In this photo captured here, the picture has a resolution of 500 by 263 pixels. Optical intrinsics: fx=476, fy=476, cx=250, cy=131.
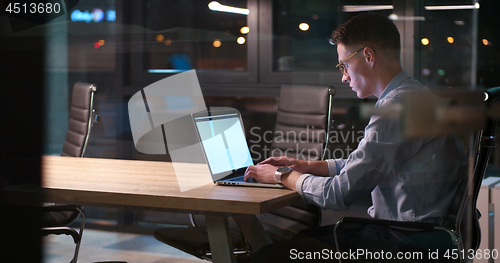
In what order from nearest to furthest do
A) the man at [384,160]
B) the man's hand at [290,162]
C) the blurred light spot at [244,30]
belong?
the man at [384,160]
the blurred light spot at [244,30]
the man's hand at [290,162]

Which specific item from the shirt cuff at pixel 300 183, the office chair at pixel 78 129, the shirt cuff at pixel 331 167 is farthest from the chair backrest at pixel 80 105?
Result: the shirt cuff at pixel 331 167

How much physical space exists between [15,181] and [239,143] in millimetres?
847

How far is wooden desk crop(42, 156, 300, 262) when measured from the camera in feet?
4.08

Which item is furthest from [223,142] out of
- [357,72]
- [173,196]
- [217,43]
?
[357,72]

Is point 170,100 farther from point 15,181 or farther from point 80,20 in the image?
point 15,181

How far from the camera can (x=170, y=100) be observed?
1.22 meters

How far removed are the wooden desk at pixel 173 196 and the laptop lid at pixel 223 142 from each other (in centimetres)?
6

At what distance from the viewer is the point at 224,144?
147cm

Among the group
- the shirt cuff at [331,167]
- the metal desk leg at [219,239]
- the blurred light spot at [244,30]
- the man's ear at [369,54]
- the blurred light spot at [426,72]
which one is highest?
the blurred light spot at [244,30]

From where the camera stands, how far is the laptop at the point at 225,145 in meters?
1.31

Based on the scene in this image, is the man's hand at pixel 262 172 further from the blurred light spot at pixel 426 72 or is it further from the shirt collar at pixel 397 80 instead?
the blurred light spot at pixel 426 72

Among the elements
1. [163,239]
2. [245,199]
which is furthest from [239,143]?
[163,239]

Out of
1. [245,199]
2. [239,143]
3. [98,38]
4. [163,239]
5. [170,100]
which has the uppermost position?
[98,38]

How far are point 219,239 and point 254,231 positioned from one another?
11 cm
